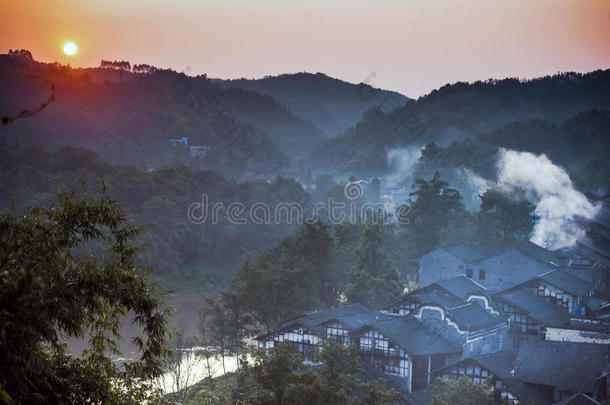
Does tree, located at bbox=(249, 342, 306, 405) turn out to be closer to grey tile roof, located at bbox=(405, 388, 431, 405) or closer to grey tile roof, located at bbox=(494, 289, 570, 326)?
grey tile roof, located at bbox=(405, 388, 431, 405)

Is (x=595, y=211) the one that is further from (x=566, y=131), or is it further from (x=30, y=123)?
(x=30, y=123)

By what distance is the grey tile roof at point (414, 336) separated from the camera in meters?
20.0

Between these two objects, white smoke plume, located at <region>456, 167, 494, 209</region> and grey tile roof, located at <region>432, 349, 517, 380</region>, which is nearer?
grey tile roof, located at <region>432, 349, 517, 380</region>

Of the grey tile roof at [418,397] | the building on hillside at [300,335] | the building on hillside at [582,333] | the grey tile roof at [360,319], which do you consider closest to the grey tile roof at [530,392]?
the grey tile roof at [418,397]

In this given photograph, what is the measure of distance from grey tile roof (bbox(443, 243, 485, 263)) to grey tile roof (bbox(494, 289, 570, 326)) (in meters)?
6.04

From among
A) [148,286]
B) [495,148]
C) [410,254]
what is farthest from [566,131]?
[148,286]

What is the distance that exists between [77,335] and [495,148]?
5463cm

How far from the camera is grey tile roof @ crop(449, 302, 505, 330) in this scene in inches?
856

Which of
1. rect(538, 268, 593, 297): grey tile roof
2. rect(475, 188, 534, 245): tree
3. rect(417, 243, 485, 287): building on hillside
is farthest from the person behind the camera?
rect(475, 188, 534, 245): tree

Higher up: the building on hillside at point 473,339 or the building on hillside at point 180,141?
the building on hillside at point 180,141

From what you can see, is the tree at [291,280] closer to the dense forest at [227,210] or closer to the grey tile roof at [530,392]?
the dense forest at [227,210]

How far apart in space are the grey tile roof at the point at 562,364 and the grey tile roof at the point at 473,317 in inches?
94.9

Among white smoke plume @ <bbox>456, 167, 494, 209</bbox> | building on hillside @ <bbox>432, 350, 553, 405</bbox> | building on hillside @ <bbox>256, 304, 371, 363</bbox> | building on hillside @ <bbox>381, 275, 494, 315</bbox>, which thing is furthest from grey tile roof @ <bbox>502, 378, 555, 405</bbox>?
white smoke plume @ <bbox>456, 167, 494, 209</bbox>

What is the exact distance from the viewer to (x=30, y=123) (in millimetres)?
58938
